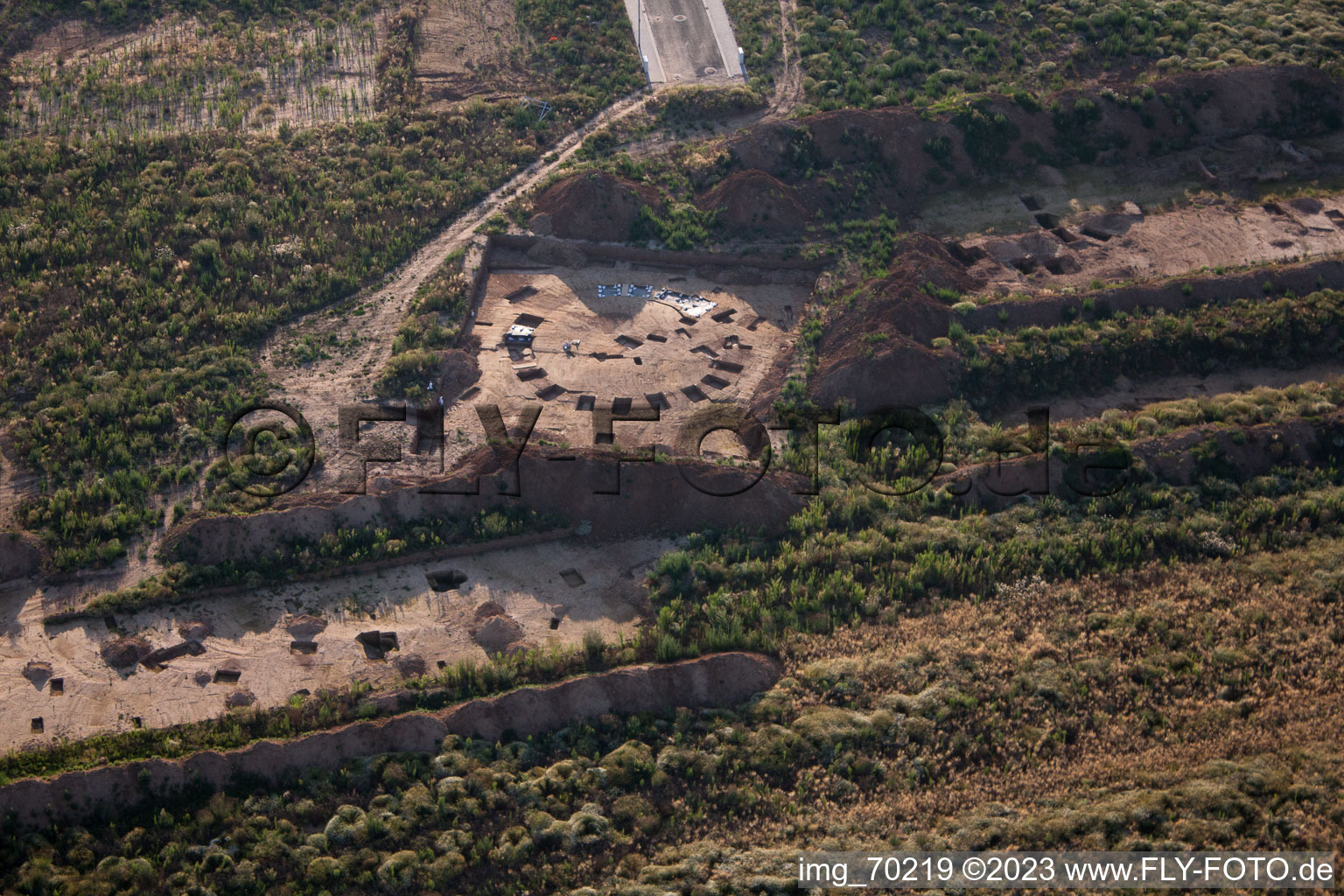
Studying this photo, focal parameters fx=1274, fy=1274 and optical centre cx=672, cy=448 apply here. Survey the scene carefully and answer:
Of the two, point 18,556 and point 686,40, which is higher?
point 686,40

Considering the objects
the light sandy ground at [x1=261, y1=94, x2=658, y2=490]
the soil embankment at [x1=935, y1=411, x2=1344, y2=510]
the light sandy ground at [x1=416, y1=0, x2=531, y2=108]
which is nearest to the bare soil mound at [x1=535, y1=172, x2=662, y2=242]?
the light sandy ground at [x1=261, y1=94, x2=658, y2=490]

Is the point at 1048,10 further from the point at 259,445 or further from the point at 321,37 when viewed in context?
the point at 259,445

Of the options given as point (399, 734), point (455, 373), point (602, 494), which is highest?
point (455, 373)

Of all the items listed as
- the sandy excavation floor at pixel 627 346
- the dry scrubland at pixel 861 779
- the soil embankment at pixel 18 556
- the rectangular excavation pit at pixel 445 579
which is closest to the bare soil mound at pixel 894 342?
the sandy excavation floor at pixel 627 346

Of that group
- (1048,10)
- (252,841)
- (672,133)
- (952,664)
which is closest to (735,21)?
(672,133)

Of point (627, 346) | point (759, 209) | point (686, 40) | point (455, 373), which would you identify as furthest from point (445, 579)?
point (686, 40)

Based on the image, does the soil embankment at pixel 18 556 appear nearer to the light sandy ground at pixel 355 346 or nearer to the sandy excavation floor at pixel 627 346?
the light sandy ground at pixel 355 346

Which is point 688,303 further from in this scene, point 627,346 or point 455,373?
point 455,373
